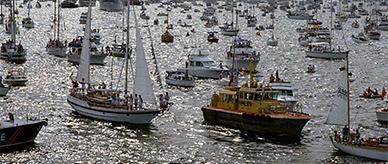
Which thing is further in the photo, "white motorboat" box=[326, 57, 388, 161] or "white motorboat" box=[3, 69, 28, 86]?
"white motorboat" box=[3, 69, 28, 86]

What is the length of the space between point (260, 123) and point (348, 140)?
8688 millimetres

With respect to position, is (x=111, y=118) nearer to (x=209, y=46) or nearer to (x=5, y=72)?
(x=5, y=72)

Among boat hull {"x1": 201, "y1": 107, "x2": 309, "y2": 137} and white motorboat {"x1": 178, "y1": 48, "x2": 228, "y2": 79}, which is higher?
white motorboat {"x1": 178, "y1": 48, "x2": 228, "y2": 79}

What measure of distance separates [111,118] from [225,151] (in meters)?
14.3

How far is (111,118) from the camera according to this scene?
70688 millimetres

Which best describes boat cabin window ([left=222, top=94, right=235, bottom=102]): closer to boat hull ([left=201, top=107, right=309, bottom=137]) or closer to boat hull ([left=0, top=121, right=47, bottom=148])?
boat hull ([left=201, top=107, right=309, bottom=137])

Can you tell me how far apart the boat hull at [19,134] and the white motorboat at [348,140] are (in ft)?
73.2

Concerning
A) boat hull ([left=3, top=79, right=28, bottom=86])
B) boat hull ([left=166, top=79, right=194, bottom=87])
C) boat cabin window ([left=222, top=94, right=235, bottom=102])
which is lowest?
boat hull ([left=166, top=79, right=194, bottom=87])

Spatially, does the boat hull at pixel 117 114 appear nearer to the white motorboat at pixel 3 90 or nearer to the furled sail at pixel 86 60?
the furled sail at pixel 86 60

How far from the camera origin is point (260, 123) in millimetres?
65562

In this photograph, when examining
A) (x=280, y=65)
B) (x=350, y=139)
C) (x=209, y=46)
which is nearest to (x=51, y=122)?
(x=350, y=139)

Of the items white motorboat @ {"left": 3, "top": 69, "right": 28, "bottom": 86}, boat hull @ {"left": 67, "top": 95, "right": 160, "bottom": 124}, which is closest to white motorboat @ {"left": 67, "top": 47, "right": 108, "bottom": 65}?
white motorboat @ {"left": 3, "top": 69, "right": 28, "bottom": 86}

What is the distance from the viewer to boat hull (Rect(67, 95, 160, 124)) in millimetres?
68875

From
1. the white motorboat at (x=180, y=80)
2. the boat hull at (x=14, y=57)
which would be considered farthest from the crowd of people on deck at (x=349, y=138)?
the boat hull at (x=14, y=57)
